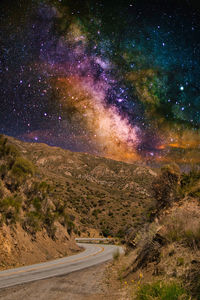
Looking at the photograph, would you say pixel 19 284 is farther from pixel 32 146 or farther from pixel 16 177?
pixel 32 146

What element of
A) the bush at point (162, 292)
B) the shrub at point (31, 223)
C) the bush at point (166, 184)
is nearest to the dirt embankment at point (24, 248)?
the shrub at point (31, 223)

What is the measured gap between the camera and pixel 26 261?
54.9 ft

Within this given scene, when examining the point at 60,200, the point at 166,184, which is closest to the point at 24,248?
the point at 166,184

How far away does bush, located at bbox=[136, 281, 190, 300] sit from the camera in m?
6.04

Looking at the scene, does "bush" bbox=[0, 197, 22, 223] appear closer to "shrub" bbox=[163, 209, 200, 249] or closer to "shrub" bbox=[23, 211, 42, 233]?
"shrub" bbox=[23, 211, 42, 233]

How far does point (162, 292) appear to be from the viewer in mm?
6258

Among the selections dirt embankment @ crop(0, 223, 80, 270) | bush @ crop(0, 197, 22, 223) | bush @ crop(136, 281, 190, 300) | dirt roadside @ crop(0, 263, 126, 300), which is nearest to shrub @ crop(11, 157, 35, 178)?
bush @ crop(0, 197, 22, 223)

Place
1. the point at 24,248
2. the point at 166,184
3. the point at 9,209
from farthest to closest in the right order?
1. the point at 166,184
2. the point at 9,209
3. the point at 24,248

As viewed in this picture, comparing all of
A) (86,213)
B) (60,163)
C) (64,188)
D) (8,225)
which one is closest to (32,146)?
Result: (60,163)

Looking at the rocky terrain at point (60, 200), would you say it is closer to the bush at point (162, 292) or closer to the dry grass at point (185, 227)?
the dry grass at point (185, 227)

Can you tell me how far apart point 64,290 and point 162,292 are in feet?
14.7

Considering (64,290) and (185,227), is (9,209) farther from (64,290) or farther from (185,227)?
(185,227)

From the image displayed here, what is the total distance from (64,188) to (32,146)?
169 feet

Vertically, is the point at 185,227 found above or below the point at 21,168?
below
